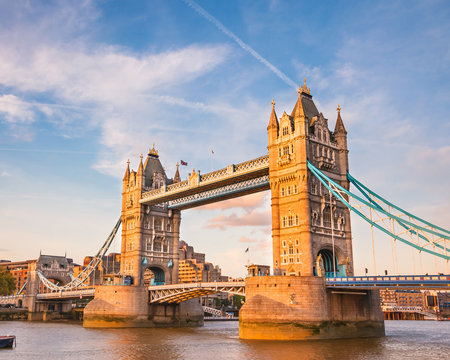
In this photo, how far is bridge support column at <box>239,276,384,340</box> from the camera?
4519 centimetres

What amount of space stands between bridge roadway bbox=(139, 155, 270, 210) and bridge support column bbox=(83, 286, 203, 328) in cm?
1339

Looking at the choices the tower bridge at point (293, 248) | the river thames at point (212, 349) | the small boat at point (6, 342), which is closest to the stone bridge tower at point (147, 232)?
the tower bridge at point (293, 248)

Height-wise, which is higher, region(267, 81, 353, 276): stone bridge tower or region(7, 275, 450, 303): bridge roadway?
region(267, 81, 353, 276): stone bridge tower

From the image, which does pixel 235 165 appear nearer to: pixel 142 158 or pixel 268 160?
pixel 268 160

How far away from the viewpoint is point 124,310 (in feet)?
222

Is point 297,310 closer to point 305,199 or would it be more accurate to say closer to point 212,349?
point 212,349

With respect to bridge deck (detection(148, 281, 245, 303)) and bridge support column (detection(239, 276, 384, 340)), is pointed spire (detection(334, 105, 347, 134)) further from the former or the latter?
bridge deck (detection(148, 281, 245, 303))

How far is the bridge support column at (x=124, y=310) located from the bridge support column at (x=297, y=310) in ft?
81.1

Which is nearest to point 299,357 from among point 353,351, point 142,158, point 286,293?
point 353,351

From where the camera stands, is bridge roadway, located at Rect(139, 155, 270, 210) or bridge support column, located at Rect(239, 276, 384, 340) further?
bridge roadway, located at Rect(139, 155, 270, 210)

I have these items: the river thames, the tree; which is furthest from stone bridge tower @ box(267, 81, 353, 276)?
the tree

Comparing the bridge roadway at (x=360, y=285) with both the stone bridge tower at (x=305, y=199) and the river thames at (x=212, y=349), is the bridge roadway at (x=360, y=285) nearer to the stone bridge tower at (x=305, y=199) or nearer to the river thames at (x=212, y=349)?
the stone bridge tower at (x=305, y=199)

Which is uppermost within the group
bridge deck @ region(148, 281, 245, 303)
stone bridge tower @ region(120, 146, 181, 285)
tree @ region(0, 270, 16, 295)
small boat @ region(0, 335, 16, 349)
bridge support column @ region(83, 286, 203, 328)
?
stone bridge tower @ region(120, 146, 181, 285)

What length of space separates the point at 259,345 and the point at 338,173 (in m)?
22.5
